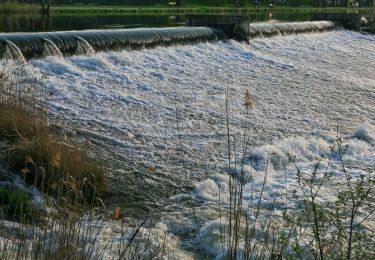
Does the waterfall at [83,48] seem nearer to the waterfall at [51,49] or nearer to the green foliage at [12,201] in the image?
the waterfall at [51,49]

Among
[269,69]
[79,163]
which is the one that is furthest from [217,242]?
[269,69]

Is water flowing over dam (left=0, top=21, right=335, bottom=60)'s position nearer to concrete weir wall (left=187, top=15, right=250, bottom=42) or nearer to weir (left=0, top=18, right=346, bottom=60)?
weir (left=0, top=18, right=346, bottom=60)

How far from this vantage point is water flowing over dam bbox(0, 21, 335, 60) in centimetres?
1423

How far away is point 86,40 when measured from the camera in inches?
629

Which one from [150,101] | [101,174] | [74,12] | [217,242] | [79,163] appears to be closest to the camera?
[217,242]

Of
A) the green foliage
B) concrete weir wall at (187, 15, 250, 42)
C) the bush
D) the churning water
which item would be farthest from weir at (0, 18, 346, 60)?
the green foliage

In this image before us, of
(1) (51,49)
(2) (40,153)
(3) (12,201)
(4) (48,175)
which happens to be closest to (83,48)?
(1) (51,49)

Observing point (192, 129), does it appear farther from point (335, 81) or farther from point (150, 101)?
point (335, 81)

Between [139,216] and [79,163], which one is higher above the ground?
[79,163]

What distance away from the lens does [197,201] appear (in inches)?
281

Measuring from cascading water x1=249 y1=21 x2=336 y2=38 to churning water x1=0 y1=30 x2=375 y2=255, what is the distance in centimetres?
414

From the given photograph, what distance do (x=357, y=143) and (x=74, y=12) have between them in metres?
34.3

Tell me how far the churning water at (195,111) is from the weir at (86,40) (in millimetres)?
486

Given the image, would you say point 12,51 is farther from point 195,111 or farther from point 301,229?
point 301,229
